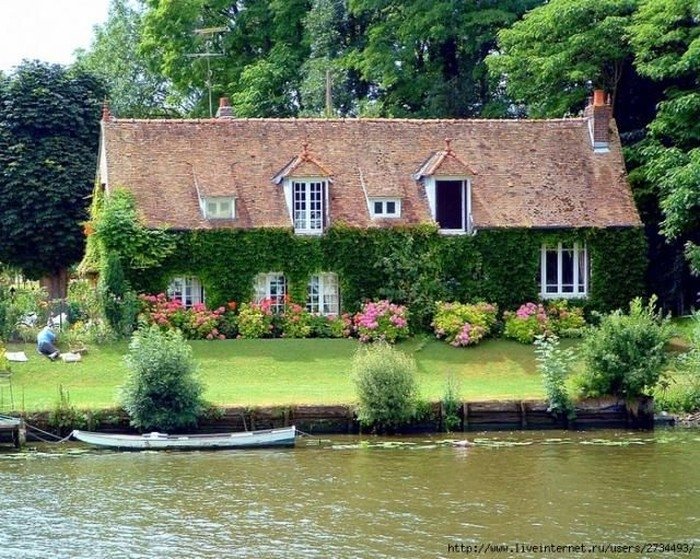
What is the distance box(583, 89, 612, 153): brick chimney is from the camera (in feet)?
170

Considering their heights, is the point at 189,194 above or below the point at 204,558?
above

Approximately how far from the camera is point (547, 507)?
2884 cm

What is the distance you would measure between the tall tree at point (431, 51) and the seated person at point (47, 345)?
886 inches

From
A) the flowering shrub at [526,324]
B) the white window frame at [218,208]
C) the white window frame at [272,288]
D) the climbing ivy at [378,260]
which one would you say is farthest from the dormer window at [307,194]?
the flowering shrub at [526,324]

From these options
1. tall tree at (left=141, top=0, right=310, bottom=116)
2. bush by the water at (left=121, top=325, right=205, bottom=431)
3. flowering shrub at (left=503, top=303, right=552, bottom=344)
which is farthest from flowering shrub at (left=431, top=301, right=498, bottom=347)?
tall tree at (left=141, top=0, right=310, bottom=116)

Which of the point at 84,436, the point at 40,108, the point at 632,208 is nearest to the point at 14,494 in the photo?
the point at 84,436

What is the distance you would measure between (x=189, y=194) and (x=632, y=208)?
14641 mm

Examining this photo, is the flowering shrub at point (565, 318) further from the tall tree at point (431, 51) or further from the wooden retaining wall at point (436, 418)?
the tall tree at point (431, 51)

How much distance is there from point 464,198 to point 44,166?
18.4 meters

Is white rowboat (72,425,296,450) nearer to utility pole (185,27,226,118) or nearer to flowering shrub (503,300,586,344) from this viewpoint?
flowering shrub (503,300,586,344)

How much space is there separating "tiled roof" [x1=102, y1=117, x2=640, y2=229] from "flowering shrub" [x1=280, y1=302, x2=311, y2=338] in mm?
2871

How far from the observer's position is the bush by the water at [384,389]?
3700cm

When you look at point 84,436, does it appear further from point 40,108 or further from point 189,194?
point 40,108

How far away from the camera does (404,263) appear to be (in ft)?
161
